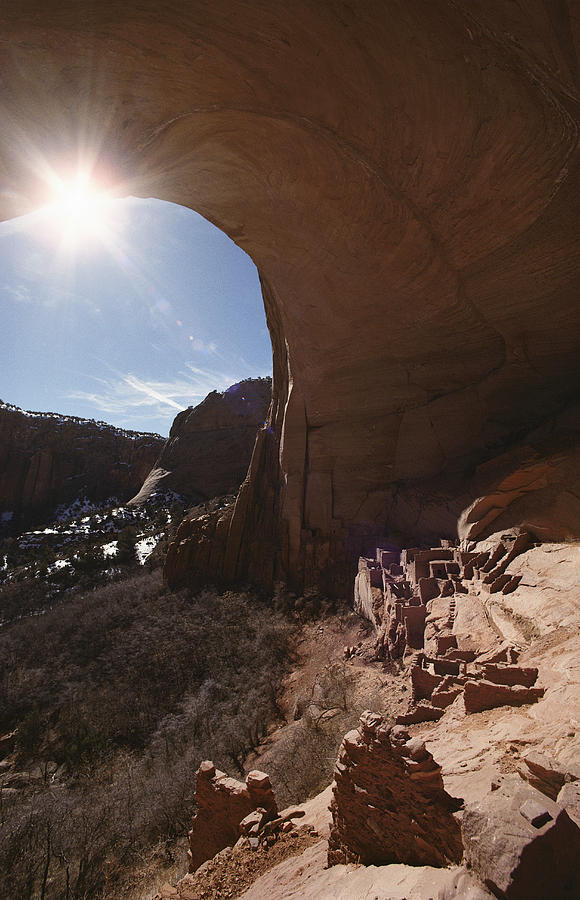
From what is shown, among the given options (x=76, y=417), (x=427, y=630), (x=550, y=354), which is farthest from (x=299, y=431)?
(x=76, y=417)

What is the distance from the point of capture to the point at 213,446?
43.9 m

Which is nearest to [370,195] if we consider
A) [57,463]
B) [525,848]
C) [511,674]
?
[511,674]

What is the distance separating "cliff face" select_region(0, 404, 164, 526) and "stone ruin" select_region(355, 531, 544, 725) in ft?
164

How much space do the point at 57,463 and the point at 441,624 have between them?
197 ft

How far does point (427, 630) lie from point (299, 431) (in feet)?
34.2

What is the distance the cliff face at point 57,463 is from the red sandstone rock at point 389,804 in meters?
55.5

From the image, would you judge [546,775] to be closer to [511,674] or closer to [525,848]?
[525,848]

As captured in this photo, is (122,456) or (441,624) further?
(122,456)

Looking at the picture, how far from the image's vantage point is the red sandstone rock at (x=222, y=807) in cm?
446

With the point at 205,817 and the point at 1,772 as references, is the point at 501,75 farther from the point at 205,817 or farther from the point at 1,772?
the point at 1,772

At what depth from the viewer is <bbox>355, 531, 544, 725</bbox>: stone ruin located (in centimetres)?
470

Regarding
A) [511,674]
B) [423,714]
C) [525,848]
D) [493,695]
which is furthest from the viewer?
[423,714]

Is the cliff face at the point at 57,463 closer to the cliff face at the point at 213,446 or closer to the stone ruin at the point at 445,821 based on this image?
the cliff face at the point at 213,446

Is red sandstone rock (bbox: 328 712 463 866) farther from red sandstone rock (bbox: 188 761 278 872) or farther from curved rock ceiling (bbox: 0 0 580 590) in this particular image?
curved rock ceiling (bbox: 0 0 580 590)
